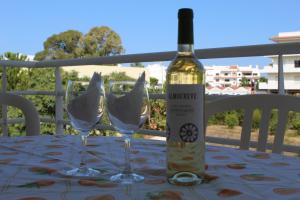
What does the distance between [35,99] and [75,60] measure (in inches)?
104

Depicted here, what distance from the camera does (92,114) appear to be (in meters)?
0.68

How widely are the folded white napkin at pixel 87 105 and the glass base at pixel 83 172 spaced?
0.08 m

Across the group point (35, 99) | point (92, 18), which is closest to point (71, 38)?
point (92, 18)

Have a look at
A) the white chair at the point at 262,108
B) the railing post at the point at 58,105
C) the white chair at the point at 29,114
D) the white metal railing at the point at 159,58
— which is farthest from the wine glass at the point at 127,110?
the railing post at the point at 58,105

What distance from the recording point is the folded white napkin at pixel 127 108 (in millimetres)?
640

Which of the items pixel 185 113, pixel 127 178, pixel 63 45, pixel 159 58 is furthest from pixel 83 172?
pixel 63 45

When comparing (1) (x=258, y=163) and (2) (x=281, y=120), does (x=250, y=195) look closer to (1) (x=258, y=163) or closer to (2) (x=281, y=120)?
(1) (x=258, y=163)

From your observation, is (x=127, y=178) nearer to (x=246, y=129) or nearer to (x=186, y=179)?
(x=186, y=179)

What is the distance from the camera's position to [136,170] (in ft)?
2.35

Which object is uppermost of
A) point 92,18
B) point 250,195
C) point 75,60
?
point 92,18

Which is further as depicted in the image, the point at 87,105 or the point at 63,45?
the point at 63,45

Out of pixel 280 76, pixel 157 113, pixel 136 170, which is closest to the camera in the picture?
pixel 136 170

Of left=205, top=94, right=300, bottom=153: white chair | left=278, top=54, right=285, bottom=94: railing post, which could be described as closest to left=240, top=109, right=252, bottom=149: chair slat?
left=205, top=94, right=300, bottom=153: white chair

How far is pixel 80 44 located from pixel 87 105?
2178cm
